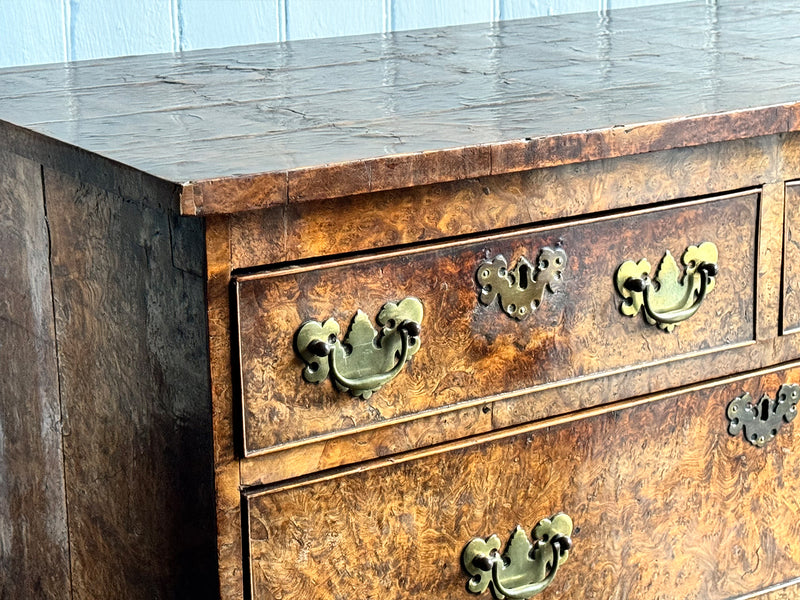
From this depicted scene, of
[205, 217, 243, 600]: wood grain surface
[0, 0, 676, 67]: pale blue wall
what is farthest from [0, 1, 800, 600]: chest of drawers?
[0, 0, 676, 67]: pale blue wall

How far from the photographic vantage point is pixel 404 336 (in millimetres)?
1124

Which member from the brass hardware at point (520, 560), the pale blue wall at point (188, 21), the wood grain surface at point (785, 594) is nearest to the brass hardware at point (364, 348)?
the brass hardware at point (520, 560)

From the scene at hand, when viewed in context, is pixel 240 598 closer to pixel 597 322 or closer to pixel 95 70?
pixel 597 322

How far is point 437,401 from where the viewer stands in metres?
1.18

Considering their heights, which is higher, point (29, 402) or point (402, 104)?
point (402, 104)

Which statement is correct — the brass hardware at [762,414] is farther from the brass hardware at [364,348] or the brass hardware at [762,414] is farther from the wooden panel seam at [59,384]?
the wooden panel seam at [59,384]

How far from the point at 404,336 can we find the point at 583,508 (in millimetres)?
313

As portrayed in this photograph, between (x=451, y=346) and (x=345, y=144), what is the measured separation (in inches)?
8.3

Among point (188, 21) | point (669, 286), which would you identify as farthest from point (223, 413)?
point (188, 21)

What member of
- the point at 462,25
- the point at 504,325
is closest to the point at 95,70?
the point at 462,25

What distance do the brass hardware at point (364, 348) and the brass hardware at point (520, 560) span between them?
8.8 inches

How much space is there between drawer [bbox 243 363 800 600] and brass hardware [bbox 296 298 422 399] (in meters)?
0.09

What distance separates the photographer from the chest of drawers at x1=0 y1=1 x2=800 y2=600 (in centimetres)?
108

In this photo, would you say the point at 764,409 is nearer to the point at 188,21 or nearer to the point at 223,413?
the point at 223,413
